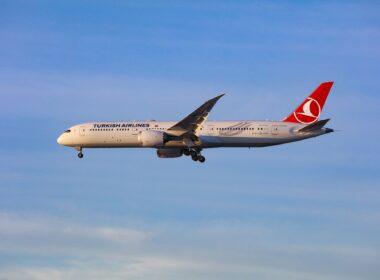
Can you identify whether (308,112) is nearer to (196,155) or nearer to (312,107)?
(312,107)

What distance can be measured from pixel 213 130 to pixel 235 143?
212 cm

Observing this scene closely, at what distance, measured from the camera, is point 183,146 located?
8312 cm

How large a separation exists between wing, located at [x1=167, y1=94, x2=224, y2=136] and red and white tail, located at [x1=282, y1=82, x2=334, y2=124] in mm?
7664

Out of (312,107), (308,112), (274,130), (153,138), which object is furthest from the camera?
(312,107)

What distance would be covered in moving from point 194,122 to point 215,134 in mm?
2573

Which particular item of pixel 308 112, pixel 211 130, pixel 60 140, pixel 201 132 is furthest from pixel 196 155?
pixel 60 140

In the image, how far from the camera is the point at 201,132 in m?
82.8

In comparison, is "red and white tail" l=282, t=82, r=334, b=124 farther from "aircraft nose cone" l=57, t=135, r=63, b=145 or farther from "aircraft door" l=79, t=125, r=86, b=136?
"aircraft nose cone" l=57, t=135, r=63, b=145

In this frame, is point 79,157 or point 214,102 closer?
point 214,102

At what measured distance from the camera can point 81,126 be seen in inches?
3410

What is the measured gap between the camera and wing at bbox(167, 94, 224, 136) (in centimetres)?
7943

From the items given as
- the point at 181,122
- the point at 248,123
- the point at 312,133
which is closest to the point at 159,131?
the point at 181,122

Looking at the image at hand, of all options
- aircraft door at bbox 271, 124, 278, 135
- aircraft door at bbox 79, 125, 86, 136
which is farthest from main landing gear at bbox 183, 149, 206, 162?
aircraft door at bbox 79, 125, 86, 136

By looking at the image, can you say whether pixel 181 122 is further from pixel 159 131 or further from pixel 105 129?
pixel 105 129
